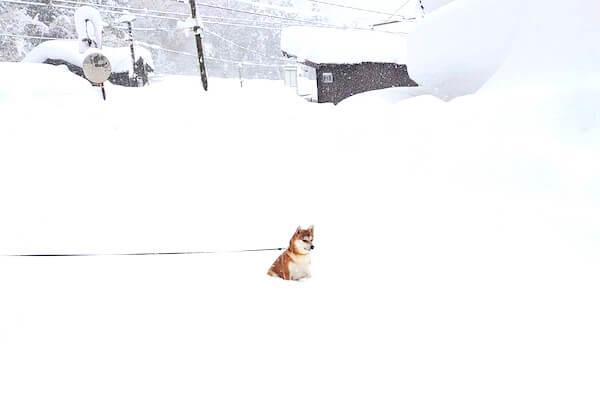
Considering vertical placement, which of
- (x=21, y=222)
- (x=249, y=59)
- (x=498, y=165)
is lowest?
(x=21, y=222)

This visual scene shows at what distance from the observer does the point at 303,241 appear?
3387 mm

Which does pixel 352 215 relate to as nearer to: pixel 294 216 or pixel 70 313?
pixel 294 216

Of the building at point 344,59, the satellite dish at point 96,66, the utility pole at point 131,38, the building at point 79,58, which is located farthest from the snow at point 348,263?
the building at point 79,58

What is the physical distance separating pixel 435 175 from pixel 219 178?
3.77m

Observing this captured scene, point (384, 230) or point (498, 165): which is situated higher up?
point (498, 165)

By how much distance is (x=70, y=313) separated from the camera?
302cm

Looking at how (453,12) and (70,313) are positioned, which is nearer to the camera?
(70,313)

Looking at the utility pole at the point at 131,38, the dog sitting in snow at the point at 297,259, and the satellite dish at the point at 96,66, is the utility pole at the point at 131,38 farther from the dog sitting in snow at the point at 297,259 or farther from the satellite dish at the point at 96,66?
the dog sitting in snow at the point at 297,259

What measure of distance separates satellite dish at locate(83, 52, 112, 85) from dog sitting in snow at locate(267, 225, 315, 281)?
10.9 m

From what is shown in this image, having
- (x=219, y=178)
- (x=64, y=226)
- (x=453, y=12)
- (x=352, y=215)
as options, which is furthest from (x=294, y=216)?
(x=453, y=12)

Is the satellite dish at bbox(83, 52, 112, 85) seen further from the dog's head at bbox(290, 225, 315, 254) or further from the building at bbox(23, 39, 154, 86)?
the building at bbox(23, 39, 154, 86)

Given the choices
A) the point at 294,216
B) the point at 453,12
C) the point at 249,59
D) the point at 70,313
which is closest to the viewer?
the point at 70,313

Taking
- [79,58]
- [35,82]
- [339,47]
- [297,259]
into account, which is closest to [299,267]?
[297,259]

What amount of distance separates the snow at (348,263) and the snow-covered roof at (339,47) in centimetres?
1243
